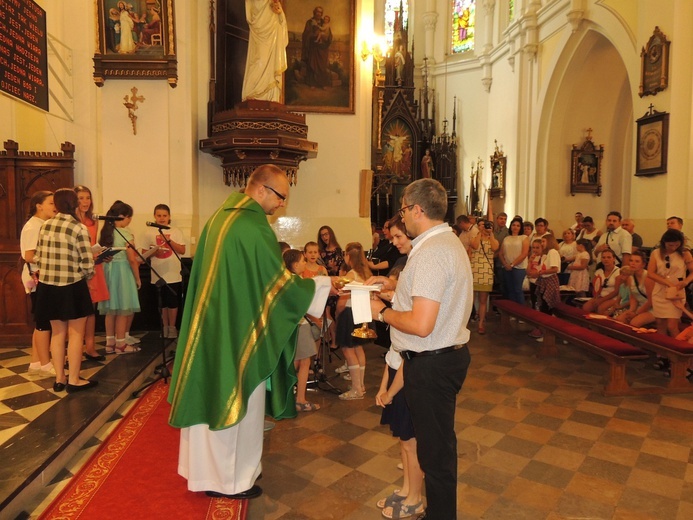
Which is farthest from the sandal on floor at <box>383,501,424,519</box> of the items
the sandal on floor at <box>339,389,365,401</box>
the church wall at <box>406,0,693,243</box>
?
the church wall at <box>406,0,693,243</box>

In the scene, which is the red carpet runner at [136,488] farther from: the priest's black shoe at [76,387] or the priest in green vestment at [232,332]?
the priest's black shoe at [76,387]

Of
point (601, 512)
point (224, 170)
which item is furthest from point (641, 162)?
point (601, 512)

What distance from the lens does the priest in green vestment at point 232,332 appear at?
9.86ft

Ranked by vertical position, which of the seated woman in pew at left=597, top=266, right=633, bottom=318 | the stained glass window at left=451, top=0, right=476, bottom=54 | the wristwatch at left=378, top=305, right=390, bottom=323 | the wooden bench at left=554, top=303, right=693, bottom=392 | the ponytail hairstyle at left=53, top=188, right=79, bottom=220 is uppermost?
the stained glass window at left=451, top=0, right=476, bottom=54

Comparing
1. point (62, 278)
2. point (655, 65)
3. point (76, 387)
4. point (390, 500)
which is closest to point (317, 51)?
point (655, 65)

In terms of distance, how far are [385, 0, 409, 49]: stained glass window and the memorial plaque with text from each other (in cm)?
1799

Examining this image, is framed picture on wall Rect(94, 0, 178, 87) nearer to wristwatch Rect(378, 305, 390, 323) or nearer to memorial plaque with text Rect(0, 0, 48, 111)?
memorial plaque with text Rect(0, 0, 48, 111)

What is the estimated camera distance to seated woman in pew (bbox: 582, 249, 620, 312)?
7133 millimetres

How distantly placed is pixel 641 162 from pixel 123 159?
27.7ft

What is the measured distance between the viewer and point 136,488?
3270 mm

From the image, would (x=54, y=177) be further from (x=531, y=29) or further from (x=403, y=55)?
(x=403, y=55)

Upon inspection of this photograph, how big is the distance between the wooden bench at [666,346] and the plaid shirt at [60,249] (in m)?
5.38

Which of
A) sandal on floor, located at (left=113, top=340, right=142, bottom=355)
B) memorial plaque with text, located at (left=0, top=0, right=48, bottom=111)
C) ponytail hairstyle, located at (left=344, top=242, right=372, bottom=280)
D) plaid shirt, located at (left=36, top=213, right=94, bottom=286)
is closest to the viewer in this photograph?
memorial plaque with text, located at (left=0, top=0, right=48, bottom=111)

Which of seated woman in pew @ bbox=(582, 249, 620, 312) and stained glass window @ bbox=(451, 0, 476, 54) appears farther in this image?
stained glass window @ bbox=(451, 0, 476, 54)
